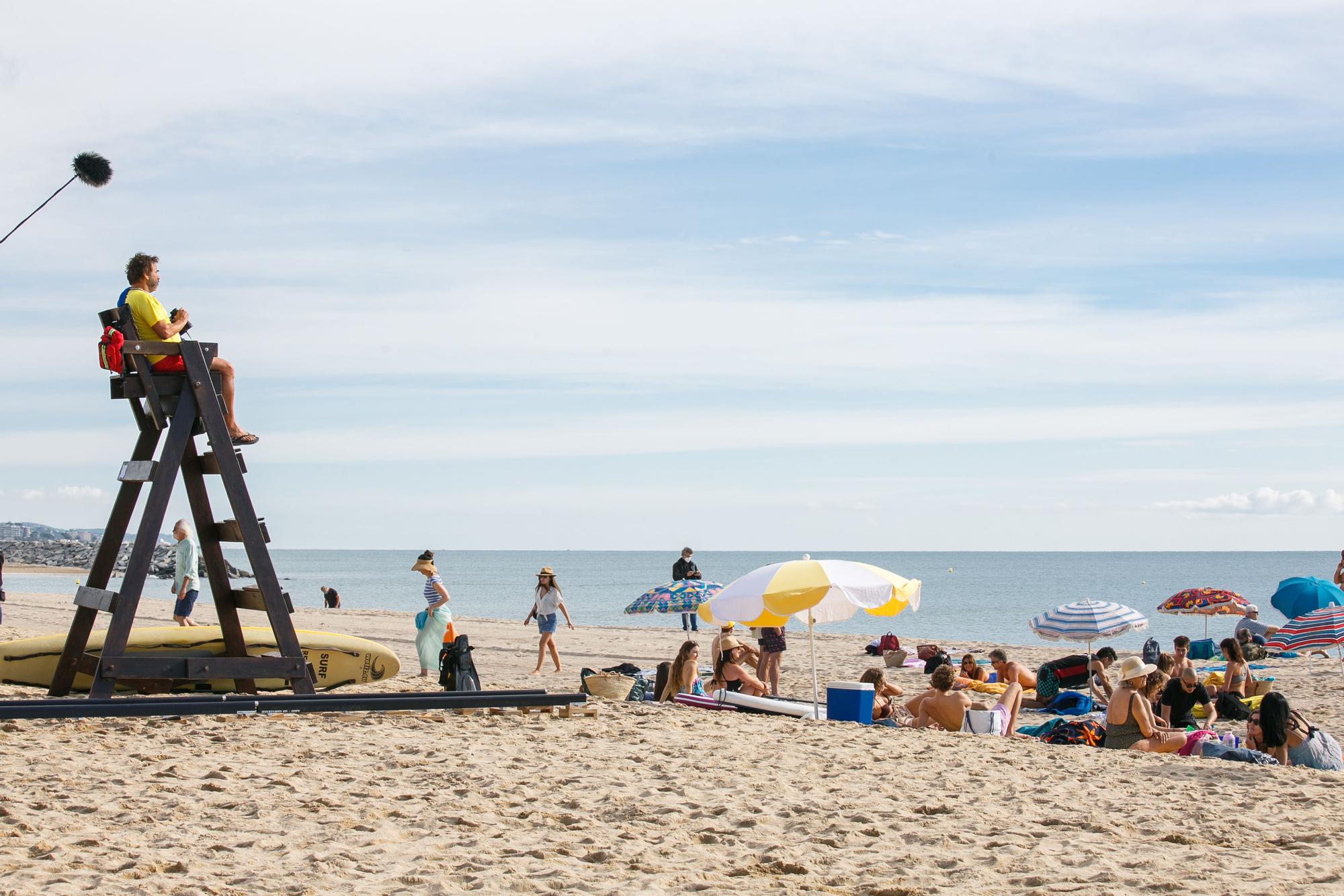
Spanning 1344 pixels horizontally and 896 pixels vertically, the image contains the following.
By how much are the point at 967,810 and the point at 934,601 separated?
64.1 metres

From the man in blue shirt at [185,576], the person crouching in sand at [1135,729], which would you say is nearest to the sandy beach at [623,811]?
the person crouching in sand at [1135,729]

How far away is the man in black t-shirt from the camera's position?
10070 mm

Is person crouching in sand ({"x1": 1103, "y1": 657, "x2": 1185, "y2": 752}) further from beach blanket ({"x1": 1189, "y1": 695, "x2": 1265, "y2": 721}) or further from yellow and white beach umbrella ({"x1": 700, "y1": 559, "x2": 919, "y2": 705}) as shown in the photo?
yellow and white beach umbrella ({"x1": 700, "y1": 559, "x2": 919, "y2": 705})

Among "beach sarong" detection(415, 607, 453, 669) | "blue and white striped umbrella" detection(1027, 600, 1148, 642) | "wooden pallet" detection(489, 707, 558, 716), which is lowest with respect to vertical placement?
"wooden pallet" detection(489, 707, 558, 716)

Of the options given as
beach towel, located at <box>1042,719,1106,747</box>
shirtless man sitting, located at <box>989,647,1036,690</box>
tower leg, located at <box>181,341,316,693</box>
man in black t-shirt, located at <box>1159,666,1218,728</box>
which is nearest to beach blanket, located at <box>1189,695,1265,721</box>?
man in black t-shirt, located at <box>1159,666,1218,728</box>

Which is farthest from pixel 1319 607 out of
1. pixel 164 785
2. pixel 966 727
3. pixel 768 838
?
pixel 164 785

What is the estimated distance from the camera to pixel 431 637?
12.0 m

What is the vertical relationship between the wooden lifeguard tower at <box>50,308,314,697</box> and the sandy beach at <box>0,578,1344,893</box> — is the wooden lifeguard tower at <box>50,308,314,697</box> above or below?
above

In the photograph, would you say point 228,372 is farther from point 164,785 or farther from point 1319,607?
point 1319,607

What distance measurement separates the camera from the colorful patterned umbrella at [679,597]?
14250 millimetres

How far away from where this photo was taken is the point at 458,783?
600 centimetres

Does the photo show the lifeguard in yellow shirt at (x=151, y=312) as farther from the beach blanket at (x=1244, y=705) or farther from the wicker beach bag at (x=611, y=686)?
the beach blanket at (x=1244, y=705)

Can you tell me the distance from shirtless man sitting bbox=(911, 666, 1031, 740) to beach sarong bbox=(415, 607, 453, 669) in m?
4.95

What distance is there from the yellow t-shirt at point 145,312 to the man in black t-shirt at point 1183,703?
823cm
